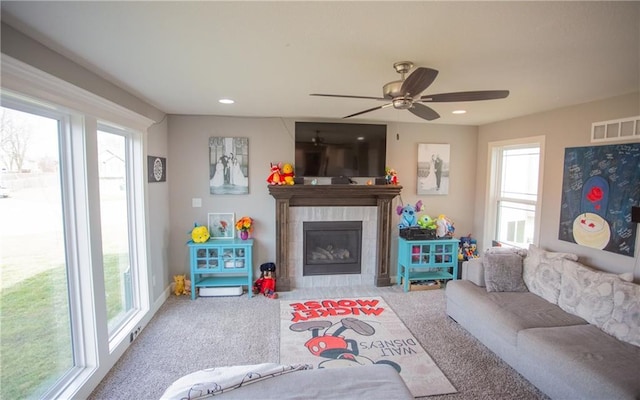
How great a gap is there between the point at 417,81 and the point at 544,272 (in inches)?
96.8

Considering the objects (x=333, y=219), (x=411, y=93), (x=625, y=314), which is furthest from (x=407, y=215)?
(x=411, y=93)

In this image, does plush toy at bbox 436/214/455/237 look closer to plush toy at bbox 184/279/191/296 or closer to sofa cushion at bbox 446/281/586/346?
sofa cushion at bbox 446/281/586/346

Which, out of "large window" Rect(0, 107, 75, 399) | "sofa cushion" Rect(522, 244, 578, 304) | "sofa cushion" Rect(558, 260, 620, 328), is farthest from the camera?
"sofa cushion" Rect(522, 244, 578, 304)

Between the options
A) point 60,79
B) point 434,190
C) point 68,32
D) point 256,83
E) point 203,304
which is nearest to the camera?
point 68,32

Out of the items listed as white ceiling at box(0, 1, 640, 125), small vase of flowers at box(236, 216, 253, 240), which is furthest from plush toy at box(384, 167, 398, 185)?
small vase of flowers at box(236, 216, 253, 240)

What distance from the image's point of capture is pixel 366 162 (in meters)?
4.18

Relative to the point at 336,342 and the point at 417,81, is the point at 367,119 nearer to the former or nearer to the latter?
the point at 417,81

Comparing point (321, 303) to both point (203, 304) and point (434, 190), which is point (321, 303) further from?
point (434, 190)

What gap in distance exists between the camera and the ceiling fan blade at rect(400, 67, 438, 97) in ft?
5.18

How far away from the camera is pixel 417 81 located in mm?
1691

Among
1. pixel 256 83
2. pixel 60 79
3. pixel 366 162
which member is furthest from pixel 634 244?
pixel 60 79

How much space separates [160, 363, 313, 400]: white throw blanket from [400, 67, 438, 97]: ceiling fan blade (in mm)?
1736

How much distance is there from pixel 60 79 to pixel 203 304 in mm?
2690

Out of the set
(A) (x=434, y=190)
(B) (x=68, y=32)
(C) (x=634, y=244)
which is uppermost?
(B) (x=68, y=32)
